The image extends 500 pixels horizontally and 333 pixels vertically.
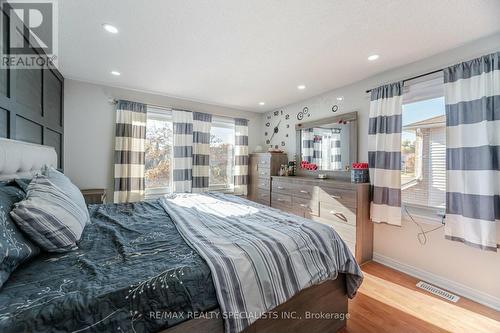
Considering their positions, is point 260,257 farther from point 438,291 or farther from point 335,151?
point 335,151

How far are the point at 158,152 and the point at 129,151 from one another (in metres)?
0.49

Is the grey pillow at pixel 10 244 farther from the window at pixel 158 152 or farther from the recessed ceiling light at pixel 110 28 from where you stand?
the window at pixel 158 152

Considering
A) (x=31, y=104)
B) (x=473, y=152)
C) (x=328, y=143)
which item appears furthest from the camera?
(x=328, y=143)

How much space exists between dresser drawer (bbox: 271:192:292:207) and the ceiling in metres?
1.90

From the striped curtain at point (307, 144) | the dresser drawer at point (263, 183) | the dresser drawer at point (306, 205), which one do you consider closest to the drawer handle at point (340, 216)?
the dresser drawer at point (306, 205)

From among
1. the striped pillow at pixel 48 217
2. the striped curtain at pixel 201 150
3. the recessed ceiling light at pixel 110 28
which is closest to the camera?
the striped pillow at pixel 48 217

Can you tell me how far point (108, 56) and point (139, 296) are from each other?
2.61 meters

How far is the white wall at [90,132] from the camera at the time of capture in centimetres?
304

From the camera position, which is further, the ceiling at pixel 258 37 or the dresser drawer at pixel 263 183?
the dresser drawer at pixel 263 183

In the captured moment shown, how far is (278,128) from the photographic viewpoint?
449 centimetres

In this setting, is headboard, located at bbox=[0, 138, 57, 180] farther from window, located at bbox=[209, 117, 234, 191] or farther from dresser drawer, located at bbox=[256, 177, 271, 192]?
dresser drawer, located at bbox=[256, 177, 271, 192]

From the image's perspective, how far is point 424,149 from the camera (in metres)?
2.41

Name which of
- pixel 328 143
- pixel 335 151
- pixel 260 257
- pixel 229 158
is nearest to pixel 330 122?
pixel 328 143

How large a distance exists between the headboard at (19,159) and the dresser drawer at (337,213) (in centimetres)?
319
